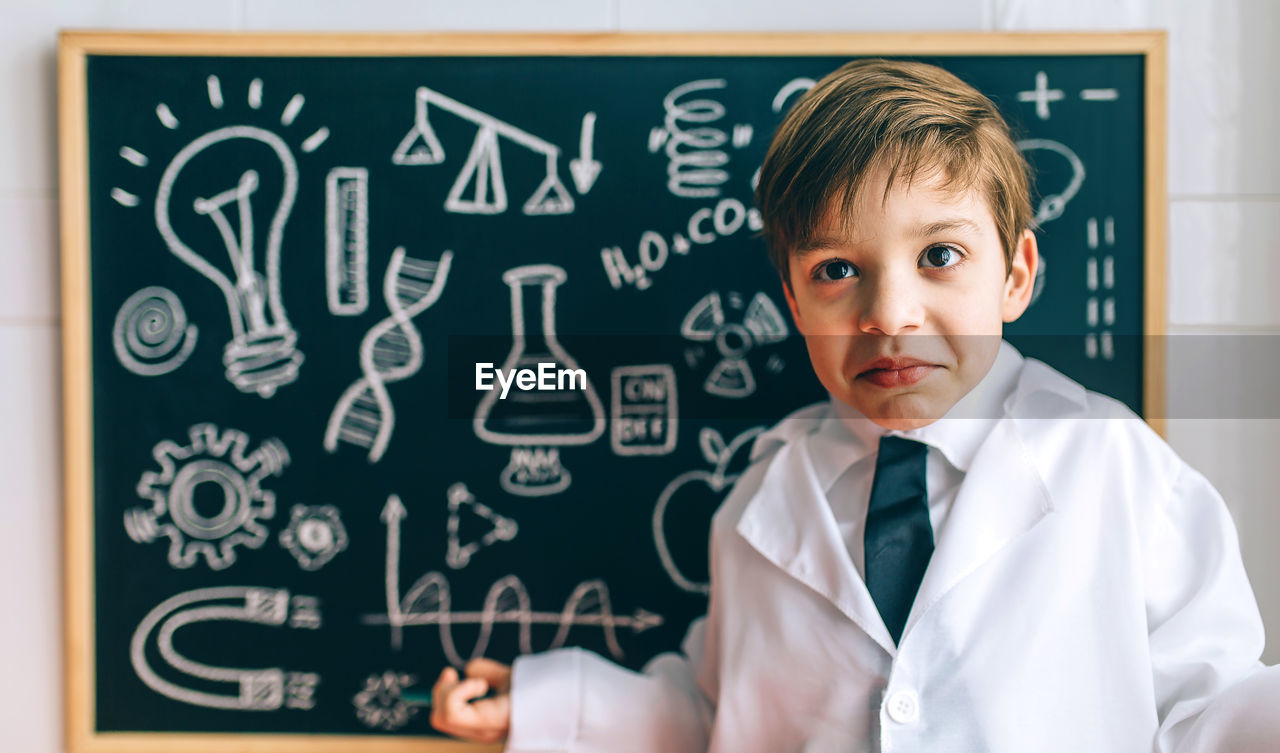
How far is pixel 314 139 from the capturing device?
96 centimetres

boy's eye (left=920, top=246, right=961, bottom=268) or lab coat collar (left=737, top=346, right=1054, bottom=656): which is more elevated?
boy's eye (left=920, top=246, right=961, bottom=268)

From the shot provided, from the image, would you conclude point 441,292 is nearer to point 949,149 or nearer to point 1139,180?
point 949,149

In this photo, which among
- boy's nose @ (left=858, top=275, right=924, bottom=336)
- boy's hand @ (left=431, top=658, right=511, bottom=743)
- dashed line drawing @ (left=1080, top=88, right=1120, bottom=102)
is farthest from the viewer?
dashed line drawing @ (left=1080, top=88, right=1120, bottom=102)

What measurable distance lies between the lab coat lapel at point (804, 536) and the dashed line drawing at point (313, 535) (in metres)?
0.55

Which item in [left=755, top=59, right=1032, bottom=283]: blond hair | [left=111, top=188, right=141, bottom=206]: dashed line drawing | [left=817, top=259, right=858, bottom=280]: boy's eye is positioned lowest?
[left=817, top=259, right=858, bottom=280]: boy's eye

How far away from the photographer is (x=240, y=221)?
0.96m

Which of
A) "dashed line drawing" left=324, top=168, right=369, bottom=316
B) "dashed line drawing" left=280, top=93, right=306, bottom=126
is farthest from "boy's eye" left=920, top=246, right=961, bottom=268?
"dashed line drawing" left=280, top=93, right=306, bottom=126

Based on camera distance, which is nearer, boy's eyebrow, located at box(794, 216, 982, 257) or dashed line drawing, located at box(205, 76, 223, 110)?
boy's eyebrow, located at box(794, 216, 982, 257)

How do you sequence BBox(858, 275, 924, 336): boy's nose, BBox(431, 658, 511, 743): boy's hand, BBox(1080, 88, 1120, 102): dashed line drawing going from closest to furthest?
1. BBox(858, 275, 924, 336): boy's nose
2. BBox(431, 658, 511, 743): boy's hand
3. BBox(1080, 88, 1120, 102): dashed line drawing

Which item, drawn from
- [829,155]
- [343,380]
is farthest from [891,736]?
[343,380]

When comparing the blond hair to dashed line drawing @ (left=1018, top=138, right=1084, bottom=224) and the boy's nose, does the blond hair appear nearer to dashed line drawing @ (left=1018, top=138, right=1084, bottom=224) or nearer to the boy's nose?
the boy's nose

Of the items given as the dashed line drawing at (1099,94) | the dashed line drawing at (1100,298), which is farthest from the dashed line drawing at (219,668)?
the dashed line drawing at (1099,94)

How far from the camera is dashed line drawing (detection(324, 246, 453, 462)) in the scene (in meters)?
0.96

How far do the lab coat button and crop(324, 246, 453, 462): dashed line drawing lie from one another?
0.67m
